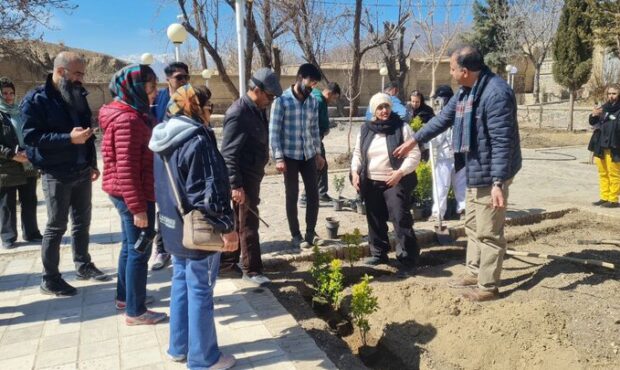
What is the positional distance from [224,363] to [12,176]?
3.94 meters

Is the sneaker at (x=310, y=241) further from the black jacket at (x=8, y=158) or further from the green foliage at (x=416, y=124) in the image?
the black jacket at (x=8, y=158)

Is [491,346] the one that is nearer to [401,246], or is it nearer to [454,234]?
[401,246]

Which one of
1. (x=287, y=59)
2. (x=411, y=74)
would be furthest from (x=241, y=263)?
(x=287, y=59)

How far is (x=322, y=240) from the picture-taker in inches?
215

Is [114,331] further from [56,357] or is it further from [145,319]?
[56,357]

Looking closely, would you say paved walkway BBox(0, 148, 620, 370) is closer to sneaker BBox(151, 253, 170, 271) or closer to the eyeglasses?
sneaker BBox(151, 253, 170, 271)

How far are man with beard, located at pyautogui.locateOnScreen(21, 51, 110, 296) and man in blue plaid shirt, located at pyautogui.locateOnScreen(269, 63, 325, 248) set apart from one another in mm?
1883

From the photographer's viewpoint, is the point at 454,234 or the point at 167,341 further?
the point at 454,234

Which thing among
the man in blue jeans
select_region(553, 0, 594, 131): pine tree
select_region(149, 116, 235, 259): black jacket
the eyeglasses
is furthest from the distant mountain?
select_region(553, 0, 594, 131): pine tree

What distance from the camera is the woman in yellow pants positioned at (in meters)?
7.07

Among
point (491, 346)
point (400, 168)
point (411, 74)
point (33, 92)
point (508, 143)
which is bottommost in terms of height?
point (491, 346)

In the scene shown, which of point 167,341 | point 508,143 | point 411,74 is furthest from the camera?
point 411,74

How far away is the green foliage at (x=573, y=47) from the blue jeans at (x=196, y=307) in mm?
20713

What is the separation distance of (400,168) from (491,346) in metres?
1.87
